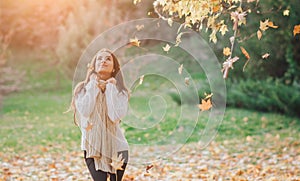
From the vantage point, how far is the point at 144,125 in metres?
10.5

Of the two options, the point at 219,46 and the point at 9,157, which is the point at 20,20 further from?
the point at 9,157

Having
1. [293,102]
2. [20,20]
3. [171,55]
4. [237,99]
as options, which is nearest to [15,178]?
[293,102]

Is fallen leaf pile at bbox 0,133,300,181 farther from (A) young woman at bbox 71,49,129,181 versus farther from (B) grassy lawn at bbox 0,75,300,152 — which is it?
(A) young woman at bbox 71,49,129,181

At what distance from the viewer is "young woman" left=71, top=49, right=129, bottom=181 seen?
394 centimetres

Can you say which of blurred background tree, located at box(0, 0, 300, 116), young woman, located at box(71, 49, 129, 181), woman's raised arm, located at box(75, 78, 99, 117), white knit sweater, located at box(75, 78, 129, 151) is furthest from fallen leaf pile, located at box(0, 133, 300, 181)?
blurred background tree, located at box(0, 0, 300, 116)

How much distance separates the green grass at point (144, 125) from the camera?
9.38 metres

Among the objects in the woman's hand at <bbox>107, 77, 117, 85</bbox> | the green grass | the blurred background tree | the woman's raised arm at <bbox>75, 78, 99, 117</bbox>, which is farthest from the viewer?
the blurred background tree

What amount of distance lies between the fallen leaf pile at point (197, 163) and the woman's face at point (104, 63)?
141 cm

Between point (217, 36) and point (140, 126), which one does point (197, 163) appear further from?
point (217, 36)

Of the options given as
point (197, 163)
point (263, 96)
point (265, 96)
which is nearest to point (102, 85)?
point (197, 163)

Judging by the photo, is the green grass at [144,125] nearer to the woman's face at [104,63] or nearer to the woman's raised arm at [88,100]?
the woman's face at [104,63]

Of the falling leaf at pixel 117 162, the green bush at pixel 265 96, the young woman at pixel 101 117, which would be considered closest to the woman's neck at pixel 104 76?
the young woman at pixel 101 117

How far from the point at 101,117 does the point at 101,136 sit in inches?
5.5

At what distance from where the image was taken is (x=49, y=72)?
1881cm
